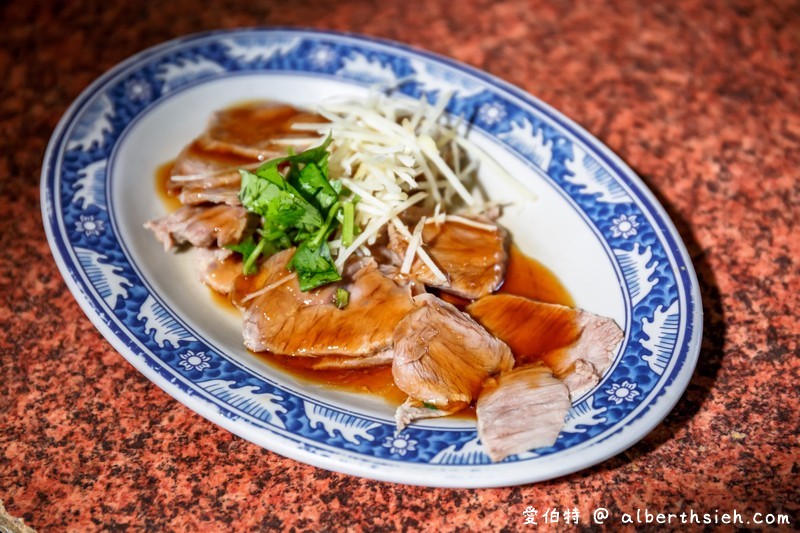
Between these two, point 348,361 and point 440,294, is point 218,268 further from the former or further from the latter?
point 440,294

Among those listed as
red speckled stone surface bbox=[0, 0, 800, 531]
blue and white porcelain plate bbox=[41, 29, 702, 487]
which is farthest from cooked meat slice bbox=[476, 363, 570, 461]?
red speckled stone surface bbox=[0, 0, 800, 531]

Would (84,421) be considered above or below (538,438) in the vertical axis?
below

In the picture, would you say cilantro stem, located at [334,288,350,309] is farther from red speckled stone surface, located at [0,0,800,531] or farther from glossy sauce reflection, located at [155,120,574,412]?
red speckled stone surface, located at [0,0,800,531]

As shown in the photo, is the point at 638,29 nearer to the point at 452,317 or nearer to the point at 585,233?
the point at 585,233

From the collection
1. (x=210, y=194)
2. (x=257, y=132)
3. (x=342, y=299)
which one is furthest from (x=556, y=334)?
(x=257, y=132)

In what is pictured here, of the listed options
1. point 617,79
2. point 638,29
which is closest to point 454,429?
point 617,79

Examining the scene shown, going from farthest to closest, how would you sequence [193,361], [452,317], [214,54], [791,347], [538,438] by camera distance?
[214,54], [791,347], [452,317], [193,361], [538,438]
